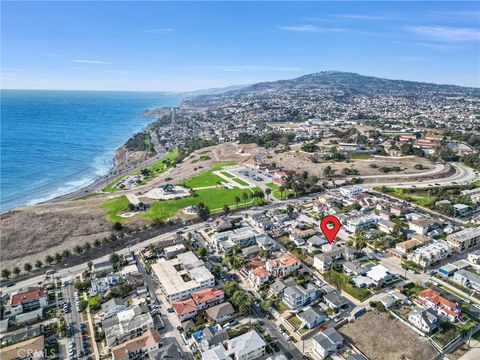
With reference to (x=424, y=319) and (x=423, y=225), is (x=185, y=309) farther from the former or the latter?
(x=423, y=225)

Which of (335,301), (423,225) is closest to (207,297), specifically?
(335,301)

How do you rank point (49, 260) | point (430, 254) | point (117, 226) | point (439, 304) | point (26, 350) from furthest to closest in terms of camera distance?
point (117, 226), point (49, 260), point (430, 254), point (439, 304), point (26, 350)

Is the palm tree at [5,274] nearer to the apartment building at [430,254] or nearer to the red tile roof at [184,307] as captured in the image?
the red tile roof at [184,307]

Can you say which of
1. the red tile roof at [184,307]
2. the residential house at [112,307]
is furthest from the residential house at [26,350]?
the red tile roof at [184,307]

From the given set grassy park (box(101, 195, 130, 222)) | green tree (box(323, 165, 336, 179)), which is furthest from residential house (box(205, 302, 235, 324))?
green tree (box(323, 165, 336, 179))

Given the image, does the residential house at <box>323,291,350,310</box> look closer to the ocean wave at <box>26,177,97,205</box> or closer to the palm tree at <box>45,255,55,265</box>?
the palm tree at <box>45,255,55,265</box>

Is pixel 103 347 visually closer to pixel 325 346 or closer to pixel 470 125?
pixel 325 346

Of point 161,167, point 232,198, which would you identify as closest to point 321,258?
point 232,198
